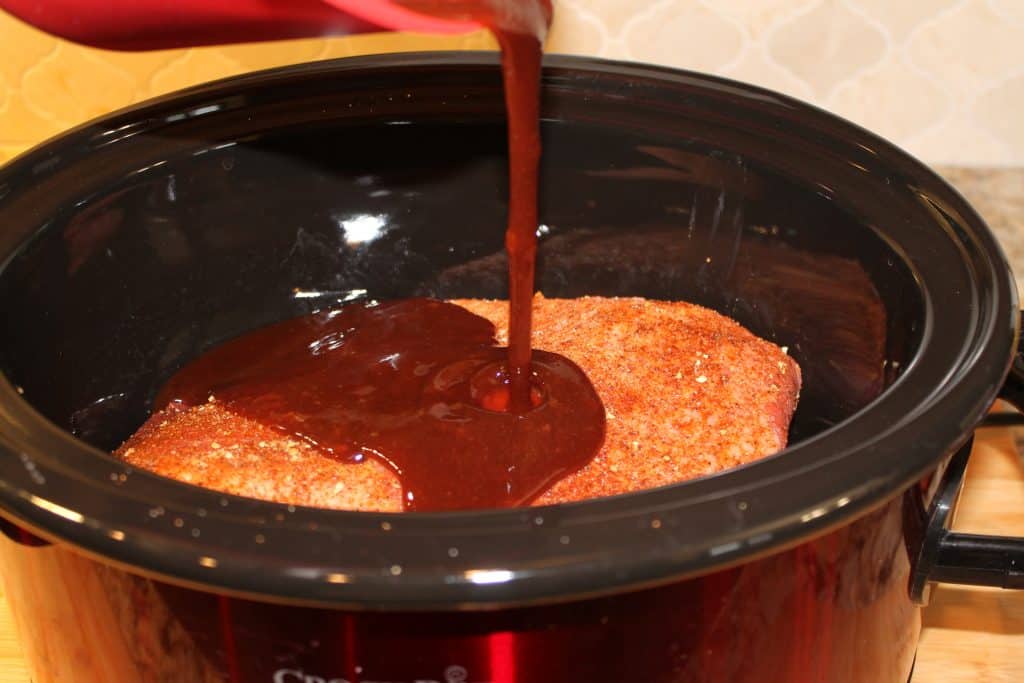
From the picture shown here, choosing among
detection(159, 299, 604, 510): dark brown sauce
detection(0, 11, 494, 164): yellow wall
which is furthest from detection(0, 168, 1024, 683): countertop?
detection(0, 11, 494, 164): yellow wall

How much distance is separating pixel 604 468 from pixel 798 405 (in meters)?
0.22

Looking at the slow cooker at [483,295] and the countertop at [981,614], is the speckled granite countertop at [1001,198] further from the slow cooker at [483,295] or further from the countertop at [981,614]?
the slow cooker at [483,295]

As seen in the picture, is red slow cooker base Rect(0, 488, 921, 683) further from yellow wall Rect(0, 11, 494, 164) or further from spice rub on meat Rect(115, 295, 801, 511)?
yellow wall Rect(0, 11, 494, 164)

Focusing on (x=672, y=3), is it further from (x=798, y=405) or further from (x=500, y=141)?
(x=798, y=405)

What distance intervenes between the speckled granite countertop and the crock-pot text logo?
1039 millimetres

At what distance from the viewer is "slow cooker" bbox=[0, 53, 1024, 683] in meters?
0.53

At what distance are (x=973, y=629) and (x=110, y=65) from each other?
1.09 metres

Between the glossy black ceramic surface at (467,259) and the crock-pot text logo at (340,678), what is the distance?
77 mm

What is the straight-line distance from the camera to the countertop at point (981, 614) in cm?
91

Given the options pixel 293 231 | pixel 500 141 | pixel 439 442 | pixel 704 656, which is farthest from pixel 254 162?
pixel 704 656

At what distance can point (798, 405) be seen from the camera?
975 millimetres

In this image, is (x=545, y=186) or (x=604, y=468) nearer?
(x=604, y=468)

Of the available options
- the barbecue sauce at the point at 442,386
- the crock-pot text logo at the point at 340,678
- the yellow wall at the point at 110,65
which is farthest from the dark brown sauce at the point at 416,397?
the yellow wall at the point at 110,65

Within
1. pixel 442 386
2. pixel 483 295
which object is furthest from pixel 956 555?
pixel 483 295
